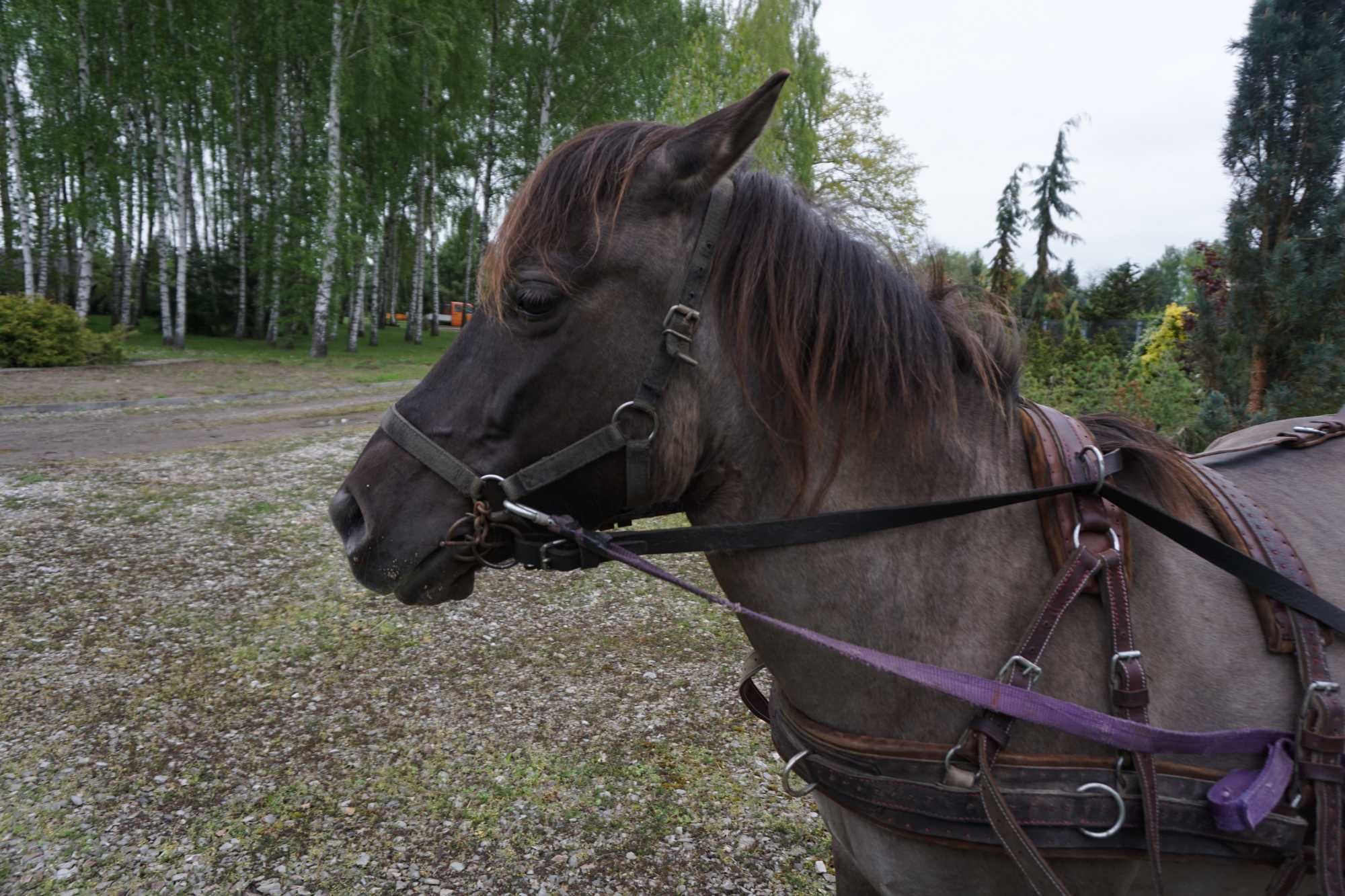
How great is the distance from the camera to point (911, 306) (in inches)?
56.4

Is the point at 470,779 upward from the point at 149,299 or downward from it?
downward

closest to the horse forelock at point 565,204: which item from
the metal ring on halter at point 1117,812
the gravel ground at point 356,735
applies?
the metal ring on halter at point 1117,812

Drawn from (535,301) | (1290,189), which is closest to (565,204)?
(535,301)

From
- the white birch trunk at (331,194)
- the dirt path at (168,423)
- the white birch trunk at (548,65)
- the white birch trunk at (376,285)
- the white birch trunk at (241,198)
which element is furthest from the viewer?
the white birch trunk at (376,285)

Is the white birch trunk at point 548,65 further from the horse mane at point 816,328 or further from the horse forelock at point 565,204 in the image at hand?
the horse mane at point 816,328

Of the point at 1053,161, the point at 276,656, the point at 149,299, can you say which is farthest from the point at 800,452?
the point at 149,299

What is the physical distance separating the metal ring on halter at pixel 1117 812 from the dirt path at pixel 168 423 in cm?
1011

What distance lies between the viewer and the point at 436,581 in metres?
1.46

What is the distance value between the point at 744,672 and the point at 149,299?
34.3m

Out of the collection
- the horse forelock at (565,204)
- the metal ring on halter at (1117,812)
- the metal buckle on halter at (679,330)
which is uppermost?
the horse forelock at (565,204)

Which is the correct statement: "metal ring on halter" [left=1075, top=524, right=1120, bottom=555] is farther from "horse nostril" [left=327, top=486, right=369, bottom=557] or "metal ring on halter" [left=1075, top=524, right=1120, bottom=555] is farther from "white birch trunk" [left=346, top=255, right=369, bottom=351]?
"white birch trunk" [left=346, top=255, right=369, bottom=351]

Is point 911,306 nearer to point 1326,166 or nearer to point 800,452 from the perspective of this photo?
point 800,452

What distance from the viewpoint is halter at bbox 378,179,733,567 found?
1.35 meters

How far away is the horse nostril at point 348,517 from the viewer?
1474 millimetres
